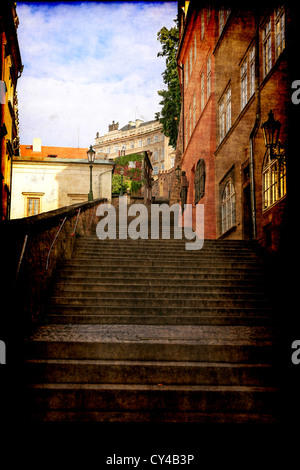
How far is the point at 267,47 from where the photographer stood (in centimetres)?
1213

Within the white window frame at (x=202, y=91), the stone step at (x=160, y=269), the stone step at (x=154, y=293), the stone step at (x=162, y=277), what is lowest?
the stone step at (x=154, y=293)

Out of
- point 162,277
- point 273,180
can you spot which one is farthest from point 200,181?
point 162,277

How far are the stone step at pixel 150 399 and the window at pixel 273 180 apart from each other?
668 cm

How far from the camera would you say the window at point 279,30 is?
35.2 feet

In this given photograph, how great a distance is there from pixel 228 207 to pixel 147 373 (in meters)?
11.9

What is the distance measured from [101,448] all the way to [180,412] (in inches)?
38.9

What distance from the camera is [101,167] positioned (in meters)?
31.3

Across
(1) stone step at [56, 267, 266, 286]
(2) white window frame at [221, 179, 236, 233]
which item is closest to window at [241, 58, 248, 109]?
(2) white window frame at [221, 179, 236, 233]

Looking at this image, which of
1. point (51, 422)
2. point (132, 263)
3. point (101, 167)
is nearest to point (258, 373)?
point (51, 422)

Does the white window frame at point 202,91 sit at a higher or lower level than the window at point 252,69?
higher

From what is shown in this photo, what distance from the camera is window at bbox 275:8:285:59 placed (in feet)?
35.2

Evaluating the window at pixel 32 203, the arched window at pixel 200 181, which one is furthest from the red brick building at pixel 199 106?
the window at pixel 32 203

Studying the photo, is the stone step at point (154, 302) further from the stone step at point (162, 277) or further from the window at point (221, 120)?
the window at point (221, 120)

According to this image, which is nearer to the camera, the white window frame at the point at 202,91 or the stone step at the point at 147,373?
the stone step at the point at 147,373
